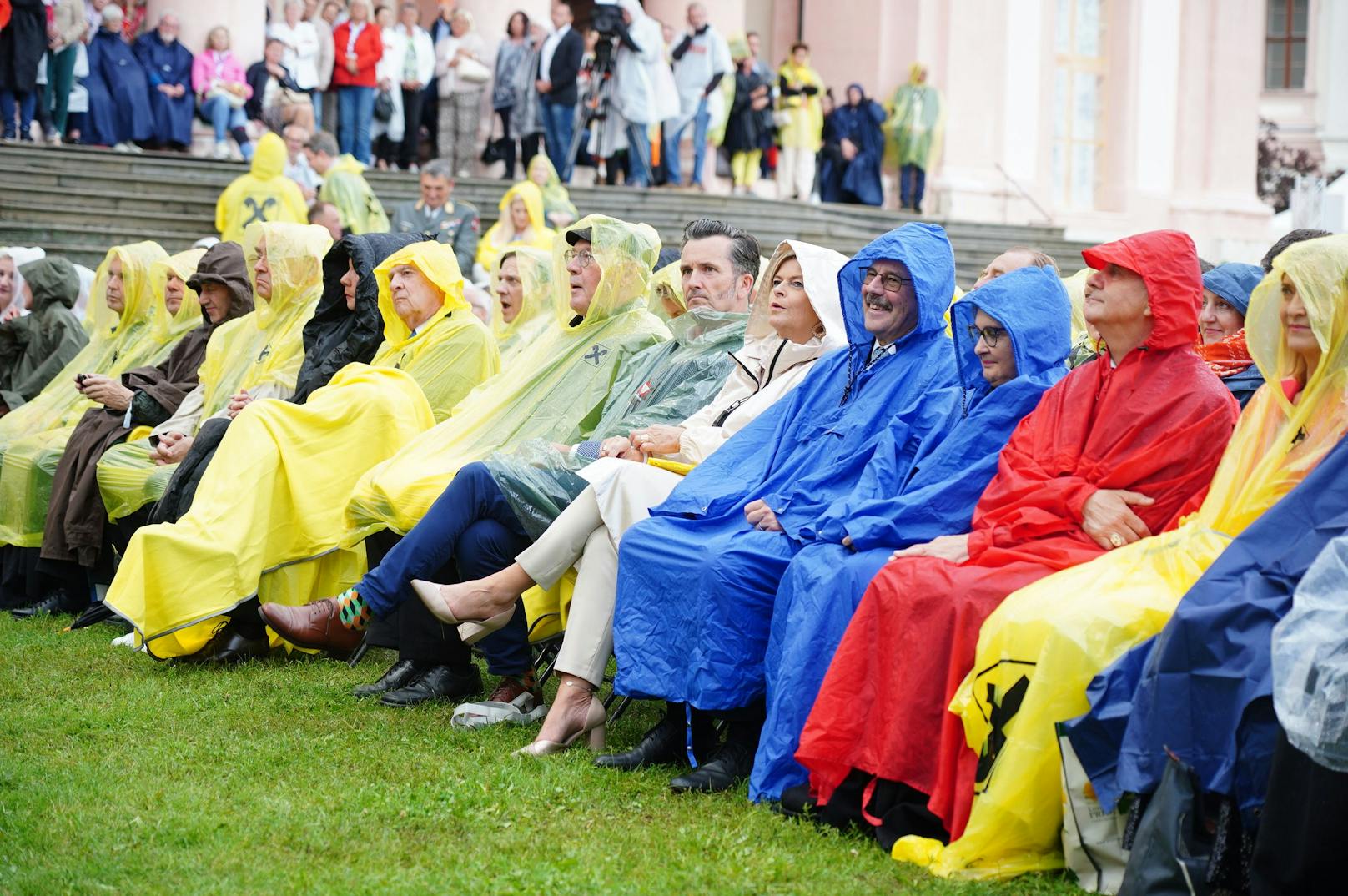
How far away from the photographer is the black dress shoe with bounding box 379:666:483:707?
6449mm

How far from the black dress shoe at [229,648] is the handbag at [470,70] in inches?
473

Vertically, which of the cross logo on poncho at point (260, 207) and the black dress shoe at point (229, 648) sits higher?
the cross logo on poncho at point (260, 207)

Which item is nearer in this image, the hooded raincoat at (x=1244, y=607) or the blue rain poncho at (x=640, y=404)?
the hooded raincoat at (x=1244, y=607)

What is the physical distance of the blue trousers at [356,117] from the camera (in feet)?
57.6

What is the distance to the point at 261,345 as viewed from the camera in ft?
29.2

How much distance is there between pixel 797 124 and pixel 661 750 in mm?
16570

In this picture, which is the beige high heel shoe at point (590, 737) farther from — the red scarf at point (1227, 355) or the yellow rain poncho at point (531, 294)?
the yellow rain poncho at point (531, 294)

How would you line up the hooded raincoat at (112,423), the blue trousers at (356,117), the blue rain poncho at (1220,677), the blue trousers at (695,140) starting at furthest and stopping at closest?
the blue trousers at (695,140) < the blue trousers at (356,117) < the hooded raincoat at (112,423) < the blue rain poncho at (1220,677)

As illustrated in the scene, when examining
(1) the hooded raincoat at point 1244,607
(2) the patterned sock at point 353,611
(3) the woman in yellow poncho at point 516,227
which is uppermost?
(3) the woman in yellow poncho at point 516,227

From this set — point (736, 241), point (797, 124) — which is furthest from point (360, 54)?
point (736, 241)

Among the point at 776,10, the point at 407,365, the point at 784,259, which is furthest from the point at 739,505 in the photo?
the point at 776,10

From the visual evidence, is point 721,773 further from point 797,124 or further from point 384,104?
point 797,124

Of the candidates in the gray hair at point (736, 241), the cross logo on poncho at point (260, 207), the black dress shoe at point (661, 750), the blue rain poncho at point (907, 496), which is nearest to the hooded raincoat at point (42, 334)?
the cross logo on poncho at point (260, 207)

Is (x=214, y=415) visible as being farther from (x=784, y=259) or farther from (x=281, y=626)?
(x=784, y=259)
